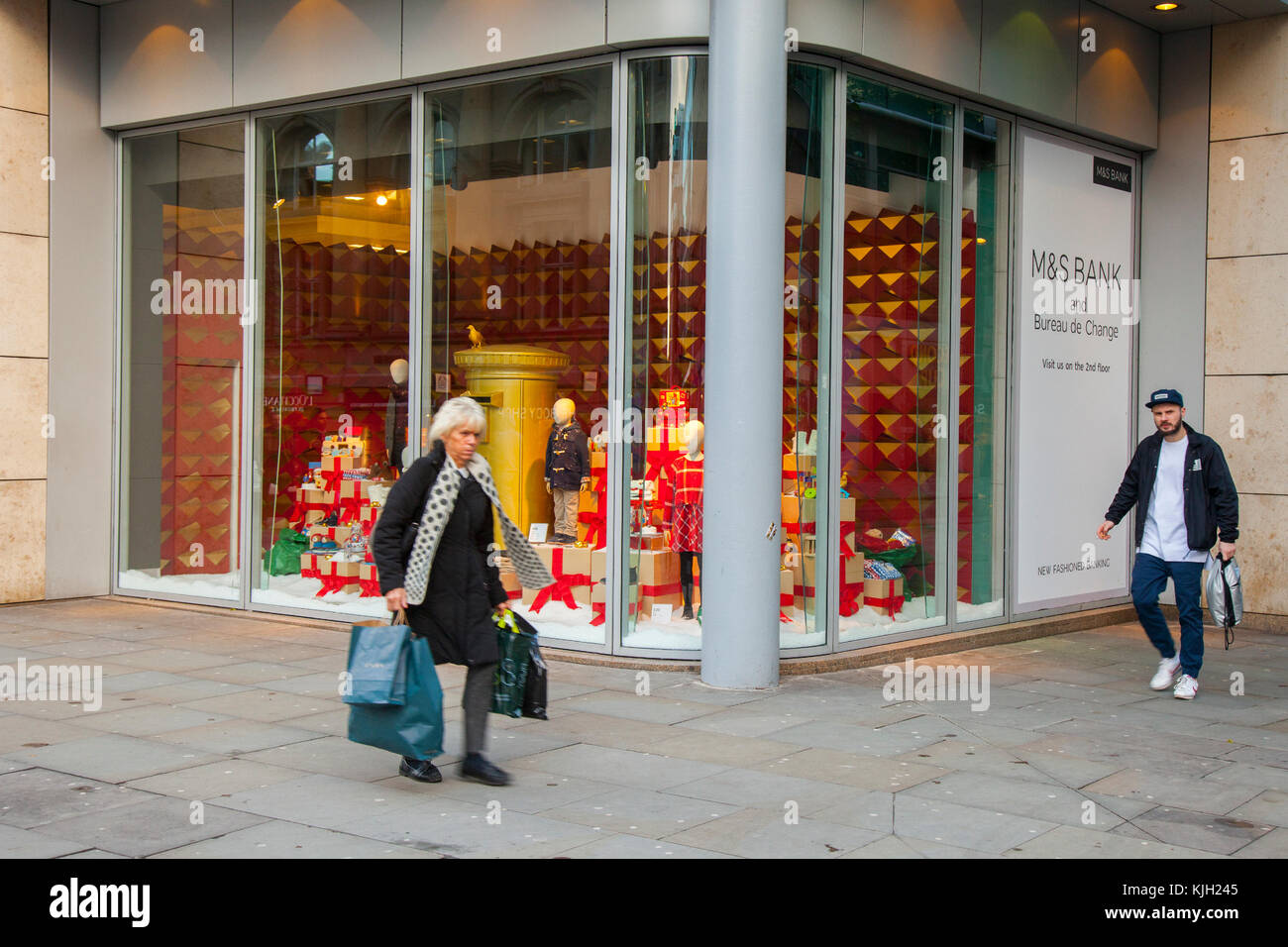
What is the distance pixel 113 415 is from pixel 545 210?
506cm

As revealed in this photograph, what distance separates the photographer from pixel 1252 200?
11680mm

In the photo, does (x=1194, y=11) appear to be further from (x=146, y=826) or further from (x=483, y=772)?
(x=146, y=826)

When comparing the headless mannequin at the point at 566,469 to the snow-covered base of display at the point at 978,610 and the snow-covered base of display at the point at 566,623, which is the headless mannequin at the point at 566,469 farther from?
the snow-covered base of display at the point at 978,610

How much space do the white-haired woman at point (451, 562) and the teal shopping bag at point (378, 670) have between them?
10.7 inches

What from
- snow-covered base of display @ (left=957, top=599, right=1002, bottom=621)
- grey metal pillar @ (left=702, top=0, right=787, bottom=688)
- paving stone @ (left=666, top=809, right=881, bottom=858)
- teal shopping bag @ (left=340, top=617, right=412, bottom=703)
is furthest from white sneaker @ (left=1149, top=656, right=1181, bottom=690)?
teal shopping bag @ (left=340, top=617, right=412, bottom=703)

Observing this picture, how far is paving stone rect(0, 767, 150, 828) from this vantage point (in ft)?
17.8

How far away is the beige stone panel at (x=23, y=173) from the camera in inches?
459

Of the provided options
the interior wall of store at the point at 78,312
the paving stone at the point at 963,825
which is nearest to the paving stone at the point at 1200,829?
the paving stone at the point at 963,825

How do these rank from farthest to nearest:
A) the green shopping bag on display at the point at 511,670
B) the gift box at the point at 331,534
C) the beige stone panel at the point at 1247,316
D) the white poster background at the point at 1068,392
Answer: the beige stone panel at the point at 1247,316 < the gift box at the point at 331,534 < the white poster background at the point at 1068,392 < the green shopping bag on display at the point at 511,670

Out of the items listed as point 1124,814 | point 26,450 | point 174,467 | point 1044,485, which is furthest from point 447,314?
point 1124,814

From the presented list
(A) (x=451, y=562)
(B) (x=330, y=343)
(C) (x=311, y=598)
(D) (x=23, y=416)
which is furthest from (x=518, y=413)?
(D) (x=23, y=416)

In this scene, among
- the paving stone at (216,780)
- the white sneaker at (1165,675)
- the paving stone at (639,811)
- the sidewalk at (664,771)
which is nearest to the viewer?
the sidewalk at (664,771)

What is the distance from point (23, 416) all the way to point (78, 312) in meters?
1.06

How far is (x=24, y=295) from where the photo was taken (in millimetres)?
11789
